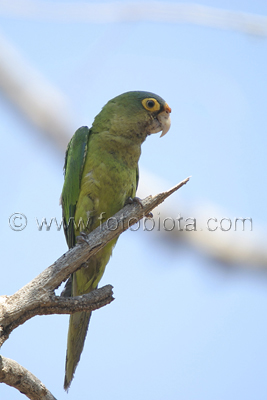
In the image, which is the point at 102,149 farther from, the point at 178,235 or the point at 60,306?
the point at 178,235

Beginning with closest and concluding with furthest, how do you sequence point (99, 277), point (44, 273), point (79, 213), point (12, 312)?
1. point (12, 312)
2. point (44, 273)
3. point (79, 213)
4. point (99, 277)

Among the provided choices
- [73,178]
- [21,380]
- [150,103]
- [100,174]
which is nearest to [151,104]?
[150,103]

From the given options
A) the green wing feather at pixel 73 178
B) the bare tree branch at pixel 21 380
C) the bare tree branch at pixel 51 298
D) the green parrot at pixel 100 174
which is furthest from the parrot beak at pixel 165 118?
the bare tree branch at pixel 21 380

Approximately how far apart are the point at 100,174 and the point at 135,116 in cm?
88

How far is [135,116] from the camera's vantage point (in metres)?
4.89

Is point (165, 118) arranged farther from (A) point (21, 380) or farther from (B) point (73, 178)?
(A) point (21, 380)

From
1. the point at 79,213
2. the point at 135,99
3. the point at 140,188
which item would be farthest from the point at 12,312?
the point at 140,188

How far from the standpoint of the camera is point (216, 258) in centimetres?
754

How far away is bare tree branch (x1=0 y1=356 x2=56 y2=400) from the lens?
9.96 ft

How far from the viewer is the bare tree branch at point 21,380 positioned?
3037 millimetres

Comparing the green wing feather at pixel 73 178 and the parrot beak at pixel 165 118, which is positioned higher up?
the parrot beak at pixel 165 118

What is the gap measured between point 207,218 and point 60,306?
4727 mm

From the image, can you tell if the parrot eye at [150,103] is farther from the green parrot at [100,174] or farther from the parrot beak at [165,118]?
the parrot beak at [165,118]

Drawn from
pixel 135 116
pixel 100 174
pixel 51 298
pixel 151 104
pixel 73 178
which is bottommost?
pixel 51 298
